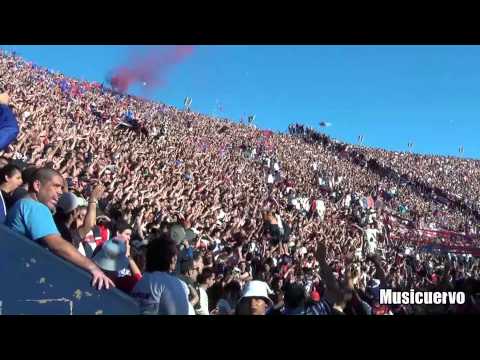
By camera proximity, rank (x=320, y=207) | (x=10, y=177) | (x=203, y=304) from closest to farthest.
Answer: (x=10, y=177) → (x=203, y=304) → (x=320, y=207)

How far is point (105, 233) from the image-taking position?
14.3ft

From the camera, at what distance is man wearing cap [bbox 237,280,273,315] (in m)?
3.50

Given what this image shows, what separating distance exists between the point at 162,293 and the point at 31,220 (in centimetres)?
67

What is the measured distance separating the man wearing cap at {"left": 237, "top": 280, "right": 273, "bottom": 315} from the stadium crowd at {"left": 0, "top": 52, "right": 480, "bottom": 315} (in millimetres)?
13

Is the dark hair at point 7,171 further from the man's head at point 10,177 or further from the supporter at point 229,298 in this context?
the supporter at point 229,298

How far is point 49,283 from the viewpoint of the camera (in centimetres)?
237

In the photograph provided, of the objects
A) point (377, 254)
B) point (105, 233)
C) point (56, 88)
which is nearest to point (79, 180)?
point (105, 233)

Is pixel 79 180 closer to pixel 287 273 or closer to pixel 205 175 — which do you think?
pixel 287 273

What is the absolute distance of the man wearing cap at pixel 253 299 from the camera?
138 inches

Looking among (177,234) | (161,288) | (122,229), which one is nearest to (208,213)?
(177,234)

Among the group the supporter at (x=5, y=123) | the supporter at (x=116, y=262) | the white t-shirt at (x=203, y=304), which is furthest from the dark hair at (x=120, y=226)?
the supporter at (x=116, y=262)

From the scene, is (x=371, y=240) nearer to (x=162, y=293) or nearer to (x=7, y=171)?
(x=7, y=171)

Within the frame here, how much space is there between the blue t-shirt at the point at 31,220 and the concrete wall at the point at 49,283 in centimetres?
11
